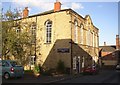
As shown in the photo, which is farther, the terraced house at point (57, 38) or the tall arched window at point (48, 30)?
the tall arched window at point (48, 30)

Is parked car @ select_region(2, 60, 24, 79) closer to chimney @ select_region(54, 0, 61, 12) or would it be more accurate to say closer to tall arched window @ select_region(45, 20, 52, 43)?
tall arched window @ select_region(45, 20, 52, 43)

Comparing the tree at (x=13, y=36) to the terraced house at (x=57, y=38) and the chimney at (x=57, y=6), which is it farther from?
the chimney at (x=57, y=6)

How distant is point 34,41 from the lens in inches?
1377

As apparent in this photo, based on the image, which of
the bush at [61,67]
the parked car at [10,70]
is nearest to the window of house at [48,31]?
the bush at [61,67]

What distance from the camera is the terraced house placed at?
3262cm

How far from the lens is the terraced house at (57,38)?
32625 mm

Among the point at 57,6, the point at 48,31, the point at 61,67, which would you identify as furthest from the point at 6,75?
the point at 57,6

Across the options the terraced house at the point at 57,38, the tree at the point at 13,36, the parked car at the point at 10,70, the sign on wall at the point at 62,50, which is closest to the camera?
the parked car at the point at 10,70

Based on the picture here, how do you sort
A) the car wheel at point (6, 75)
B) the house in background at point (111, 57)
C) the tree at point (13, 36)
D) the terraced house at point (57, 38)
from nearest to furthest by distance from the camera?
the car wheel at point (6, 75) < the tree at point (13, 36) < the terraced house at point (57, 38) < the house in background at point (111, 57)

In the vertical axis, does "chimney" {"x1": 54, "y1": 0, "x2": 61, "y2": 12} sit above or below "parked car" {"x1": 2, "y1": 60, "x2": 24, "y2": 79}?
above

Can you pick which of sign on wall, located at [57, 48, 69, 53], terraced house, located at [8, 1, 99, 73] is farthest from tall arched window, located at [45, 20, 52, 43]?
sign on wall, located at [57, 48, 69, 53]

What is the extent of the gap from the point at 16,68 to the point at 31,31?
48.1ft

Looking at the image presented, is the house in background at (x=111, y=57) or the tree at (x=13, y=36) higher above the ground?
the tree at (x=13, y=36)

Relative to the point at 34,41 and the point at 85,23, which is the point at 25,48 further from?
the point at 85,23
